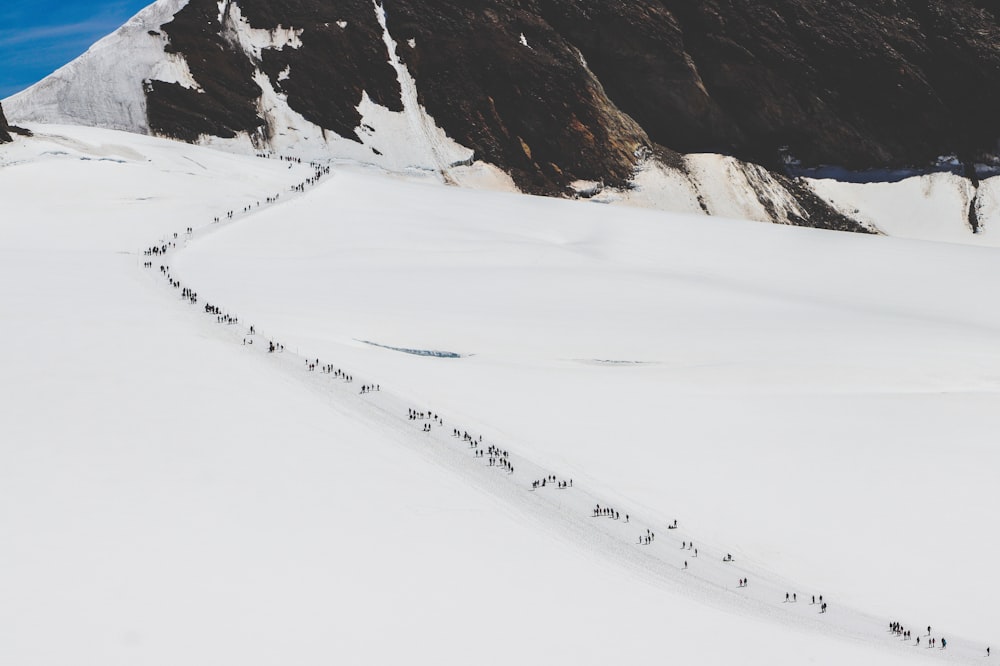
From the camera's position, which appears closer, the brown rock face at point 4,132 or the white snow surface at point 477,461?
the white snow surface at point 477,461

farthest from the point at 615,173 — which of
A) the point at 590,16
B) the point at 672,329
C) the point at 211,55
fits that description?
the point at 672,329

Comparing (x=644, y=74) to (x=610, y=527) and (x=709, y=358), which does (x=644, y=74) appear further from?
(x=610, y=527)

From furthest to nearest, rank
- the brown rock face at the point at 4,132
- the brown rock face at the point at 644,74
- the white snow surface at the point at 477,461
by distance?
1. the brown rock face at the point at 644,74
2. the brown rock face at the point at 4,132
3. the white snow surface at the point at 477,461

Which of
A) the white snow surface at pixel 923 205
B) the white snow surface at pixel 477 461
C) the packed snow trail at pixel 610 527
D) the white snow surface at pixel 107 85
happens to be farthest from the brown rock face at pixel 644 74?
the packed snow trail at pixel 610 527

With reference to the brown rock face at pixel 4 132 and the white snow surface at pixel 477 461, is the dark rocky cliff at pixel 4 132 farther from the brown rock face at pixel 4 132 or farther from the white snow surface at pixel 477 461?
the white snow surface at pixel 477 461

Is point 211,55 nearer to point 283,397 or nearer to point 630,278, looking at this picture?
point 630,278

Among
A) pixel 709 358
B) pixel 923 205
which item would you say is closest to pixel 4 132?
pixel 709 358

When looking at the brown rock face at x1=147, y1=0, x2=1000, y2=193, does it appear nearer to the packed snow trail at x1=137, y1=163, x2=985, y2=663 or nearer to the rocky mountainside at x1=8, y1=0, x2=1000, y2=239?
the rocky mountainside at x1=8, y1=0, x2=1000, y2=239
